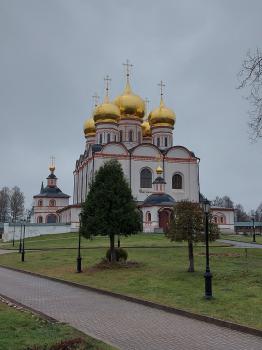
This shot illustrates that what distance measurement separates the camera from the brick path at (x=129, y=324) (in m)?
8.61

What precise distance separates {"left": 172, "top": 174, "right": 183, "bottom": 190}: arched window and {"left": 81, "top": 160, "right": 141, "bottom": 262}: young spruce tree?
40.8 metres

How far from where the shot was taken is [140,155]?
208 ft

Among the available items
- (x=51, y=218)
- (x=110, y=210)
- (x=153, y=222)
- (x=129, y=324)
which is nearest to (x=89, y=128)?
(x=51, y=218)

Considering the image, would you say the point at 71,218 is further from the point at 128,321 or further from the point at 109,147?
the point at 128,321

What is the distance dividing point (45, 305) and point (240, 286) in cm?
637

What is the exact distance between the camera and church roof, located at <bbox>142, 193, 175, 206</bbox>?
56.0 meters

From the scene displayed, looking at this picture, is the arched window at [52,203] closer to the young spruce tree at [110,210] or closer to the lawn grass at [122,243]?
the lawn grass at [122,243]

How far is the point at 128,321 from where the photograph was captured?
1079cm

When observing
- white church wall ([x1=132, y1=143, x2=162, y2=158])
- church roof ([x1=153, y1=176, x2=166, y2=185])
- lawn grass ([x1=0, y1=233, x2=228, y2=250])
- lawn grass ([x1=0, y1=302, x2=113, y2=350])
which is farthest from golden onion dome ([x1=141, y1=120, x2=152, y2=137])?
lawn grass ([x1=0, y1=302, x2=113, y2=350])

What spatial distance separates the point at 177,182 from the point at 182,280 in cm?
4806

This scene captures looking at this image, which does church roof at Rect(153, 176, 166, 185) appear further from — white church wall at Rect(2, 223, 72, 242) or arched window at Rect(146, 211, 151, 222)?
white church wall at Rect(2, 223, 72, 242)

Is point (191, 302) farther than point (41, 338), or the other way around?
point (191, 302)

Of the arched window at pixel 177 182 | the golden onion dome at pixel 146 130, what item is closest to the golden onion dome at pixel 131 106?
the golden onion dome at pixel 146 130

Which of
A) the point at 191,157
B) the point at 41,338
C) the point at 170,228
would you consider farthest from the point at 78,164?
the point at 41,338
